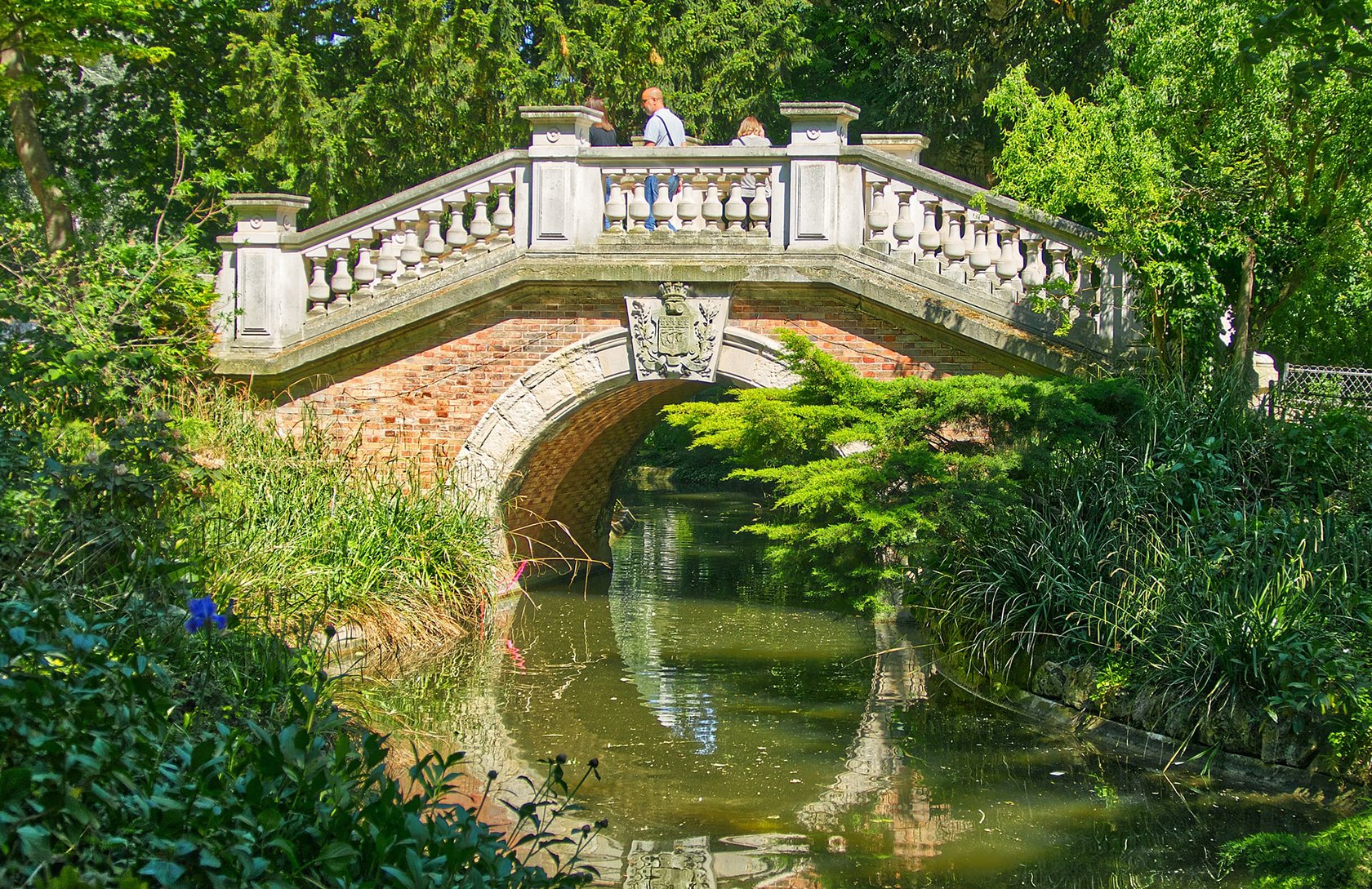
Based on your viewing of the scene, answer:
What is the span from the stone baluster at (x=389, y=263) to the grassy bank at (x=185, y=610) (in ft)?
4.67

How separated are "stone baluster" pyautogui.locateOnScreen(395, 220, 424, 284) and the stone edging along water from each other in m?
5.86

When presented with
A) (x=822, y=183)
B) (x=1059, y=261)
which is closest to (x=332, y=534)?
(x=822, y=183)

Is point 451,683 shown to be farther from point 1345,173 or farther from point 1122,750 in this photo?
point 1345,173

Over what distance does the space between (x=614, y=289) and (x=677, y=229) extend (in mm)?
706

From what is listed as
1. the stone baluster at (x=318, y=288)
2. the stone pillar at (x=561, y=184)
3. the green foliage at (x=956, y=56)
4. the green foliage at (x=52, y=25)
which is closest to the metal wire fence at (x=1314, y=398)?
the stone pillar at (x=561, y=184)

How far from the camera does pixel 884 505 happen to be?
886 centimetres

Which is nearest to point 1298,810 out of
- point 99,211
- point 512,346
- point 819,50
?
point 512,346

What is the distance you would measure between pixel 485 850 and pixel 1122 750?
4.64 meters

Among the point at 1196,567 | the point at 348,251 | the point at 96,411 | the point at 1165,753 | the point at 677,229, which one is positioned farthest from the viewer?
the point at 348,251

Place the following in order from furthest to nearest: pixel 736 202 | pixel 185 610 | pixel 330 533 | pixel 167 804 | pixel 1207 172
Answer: pixel 736 202
pixel 1207 172
pixel 330 533
pixel 185 610
pixel 167 804

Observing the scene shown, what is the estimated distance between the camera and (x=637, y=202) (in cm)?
1128

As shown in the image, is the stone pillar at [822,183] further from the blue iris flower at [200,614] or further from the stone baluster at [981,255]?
the blue iris flower at [200,614]

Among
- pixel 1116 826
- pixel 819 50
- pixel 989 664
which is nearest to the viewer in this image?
pixel 1116 826

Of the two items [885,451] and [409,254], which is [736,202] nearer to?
[409,254]
